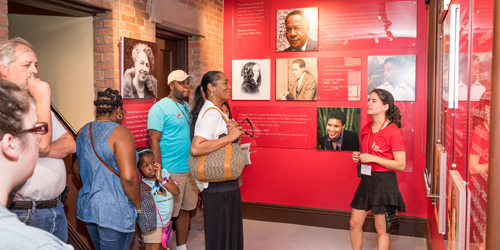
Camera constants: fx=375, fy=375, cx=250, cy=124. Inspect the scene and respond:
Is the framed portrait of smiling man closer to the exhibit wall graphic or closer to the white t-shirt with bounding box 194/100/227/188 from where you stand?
the exhibit wall graphic

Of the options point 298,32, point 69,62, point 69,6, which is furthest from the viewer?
point 298,32

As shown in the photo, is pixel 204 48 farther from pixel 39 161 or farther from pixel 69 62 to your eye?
pixel 39 161

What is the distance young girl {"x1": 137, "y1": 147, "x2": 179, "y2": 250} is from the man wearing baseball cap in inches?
14.4

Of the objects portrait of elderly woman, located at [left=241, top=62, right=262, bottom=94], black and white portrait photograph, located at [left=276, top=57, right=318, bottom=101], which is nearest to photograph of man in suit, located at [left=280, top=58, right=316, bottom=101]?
black and white portrait photograph, located at [left=276, top=57, right=318, bottom=101]

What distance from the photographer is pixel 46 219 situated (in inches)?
74.9

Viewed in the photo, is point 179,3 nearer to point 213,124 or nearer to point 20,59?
point 213,124

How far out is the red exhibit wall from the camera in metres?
4.06

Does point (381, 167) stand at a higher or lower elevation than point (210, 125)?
lower

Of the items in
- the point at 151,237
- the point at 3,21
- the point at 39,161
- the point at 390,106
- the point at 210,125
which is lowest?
the point at 151,237

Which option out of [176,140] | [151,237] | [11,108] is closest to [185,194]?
[176,140]

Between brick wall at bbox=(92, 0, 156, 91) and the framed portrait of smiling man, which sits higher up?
the framed portrait of smiling man

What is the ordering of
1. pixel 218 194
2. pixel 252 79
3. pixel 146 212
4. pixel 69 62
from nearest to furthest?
pixel 218 194
pixel 146 212
pixel 69 62
pixel 252 79

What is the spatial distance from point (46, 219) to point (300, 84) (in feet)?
10.5

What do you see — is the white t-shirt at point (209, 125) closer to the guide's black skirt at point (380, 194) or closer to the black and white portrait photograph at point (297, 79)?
the guide's black skirt at point (380, 194)
